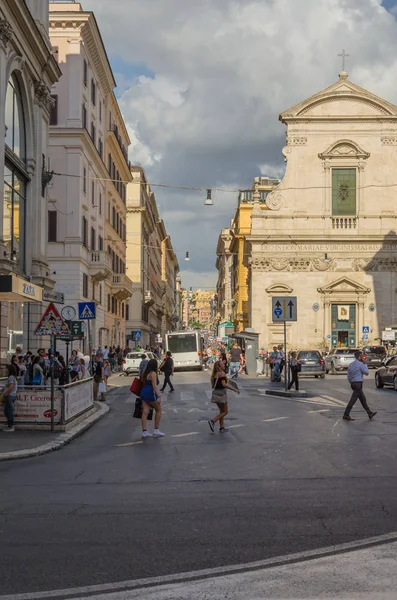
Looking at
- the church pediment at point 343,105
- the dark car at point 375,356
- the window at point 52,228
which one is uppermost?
the church pediment at point 343,105

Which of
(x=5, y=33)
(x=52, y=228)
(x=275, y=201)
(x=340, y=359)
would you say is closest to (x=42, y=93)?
(x=5, y=33)

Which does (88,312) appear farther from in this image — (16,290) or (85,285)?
(85,285)

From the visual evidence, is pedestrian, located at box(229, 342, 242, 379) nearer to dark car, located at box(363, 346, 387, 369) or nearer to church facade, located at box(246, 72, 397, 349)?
dark car, located at box(363, 346, 387, 369)

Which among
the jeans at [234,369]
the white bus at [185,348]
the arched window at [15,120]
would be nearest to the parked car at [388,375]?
the jeans at [234,369]

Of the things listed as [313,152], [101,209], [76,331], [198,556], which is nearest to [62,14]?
[101,209]

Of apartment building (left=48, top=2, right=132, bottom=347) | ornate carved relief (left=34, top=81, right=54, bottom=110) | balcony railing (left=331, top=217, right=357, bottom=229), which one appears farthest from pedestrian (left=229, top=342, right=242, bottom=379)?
balcony railing (left=331, top=217, right=357, bottom=229)

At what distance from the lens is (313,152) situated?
65312 mm

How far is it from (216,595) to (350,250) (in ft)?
200

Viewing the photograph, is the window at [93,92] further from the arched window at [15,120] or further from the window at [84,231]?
the arched window at [15,120]

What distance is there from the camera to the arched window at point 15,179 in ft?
83.6

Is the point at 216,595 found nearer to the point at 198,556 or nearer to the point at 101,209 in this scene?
the point at 198,556

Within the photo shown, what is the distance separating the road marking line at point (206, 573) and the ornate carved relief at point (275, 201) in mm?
59046

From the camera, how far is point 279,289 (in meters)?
65.2

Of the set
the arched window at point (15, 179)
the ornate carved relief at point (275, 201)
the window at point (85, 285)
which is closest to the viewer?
the arched window at point (15, 179)
